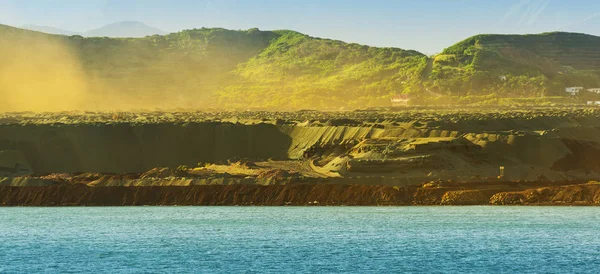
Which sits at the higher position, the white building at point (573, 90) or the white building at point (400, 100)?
the white building at point (573, 90)

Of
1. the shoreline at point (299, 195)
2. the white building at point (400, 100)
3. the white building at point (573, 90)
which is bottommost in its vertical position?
the shoreline at point (299, 195)

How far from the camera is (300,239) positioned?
2515 inches

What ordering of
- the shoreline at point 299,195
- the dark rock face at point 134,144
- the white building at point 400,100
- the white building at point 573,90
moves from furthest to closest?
the white building at point 573,90, the white building at point 400,100, the dark rock face at point 134,144, the shoreline at point 299,195

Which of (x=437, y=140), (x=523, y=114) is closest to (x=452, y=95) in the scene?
(x=523, y=114)

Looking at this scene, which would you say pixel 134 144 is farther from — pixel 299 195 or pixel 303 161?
pixel 299 195

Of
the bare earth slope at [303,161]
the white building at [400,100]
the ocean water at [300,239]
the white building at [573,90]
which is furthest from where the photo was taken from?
the white building at [573,90]

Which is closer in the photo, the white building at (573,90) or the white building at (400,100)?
the white building at (400,100)

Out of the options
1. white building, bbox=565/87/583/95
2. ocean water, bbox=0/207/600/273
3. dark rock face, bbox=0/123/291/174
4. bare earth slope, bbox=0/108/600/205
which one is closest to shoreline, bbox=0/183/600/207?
bare earth slope, bbox=0/108/600/205

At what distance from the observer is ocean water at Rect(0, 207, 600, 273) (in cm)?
5175

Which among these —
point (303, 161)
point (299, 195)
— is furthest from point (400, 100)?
point (299, 195)

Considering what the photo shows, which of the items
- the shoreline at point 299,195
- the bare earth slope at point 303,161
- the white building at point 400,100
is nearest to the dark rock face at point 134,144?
the bare earth slope at point 303,161

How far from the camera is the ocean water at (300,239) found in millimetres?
51750

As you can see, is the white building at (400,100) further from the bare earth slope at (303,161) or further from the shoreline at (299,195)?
the shoreline at (299,195)

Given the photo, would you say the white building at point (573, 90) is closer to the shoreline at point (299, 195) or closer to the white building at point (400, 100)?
the white building at point (400, 100)
